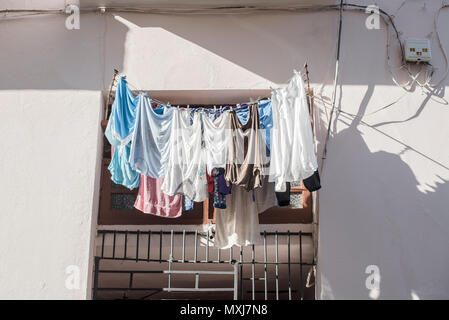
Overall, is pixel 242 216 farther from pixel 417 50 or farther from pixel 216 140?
pixel 417 50

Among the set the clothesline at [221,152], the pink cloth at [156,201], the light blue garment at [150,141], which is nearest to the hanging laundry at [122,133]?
the clothesline at [221,152]

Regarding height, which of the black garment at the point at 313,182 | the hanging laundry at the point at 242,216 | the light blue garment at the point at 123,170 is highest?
the light blue garment at the point at 123,170

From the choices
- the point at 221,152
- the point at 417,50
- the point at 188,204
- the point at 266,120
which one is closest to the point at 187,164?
the point at 221,152

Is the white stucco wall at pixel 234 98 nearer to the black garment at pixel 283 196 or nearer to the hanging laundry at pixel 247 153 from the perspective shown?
the black garment at pixel 283 196

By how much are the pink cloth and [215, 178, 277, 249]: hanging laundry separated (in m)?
0.51

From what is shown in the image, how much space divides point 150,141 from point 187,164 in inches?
19.9

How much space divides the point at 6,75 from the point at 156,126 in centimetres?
234

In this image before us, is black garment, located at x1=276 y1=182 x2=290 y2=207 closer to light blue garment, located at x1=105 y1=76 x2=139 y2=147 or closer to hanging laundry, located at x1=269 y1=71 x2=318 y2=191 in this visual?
hanging laundry, located at x1=269 y1=71 x2=318 y2=191

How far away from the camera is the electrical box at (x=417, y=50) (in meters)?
8.05

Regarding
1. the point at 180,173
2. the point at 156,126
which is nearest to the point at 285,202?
the point at 180,173

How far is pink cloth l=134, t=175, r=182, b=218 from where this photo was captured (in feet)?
24.4

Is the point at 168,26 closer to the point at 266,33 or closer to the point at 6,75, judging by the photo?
the point at 266,33

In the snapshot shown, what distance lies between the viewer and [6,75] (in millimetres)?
8133

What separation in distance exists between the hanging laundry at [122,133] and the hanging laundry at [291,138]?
1.59 m
